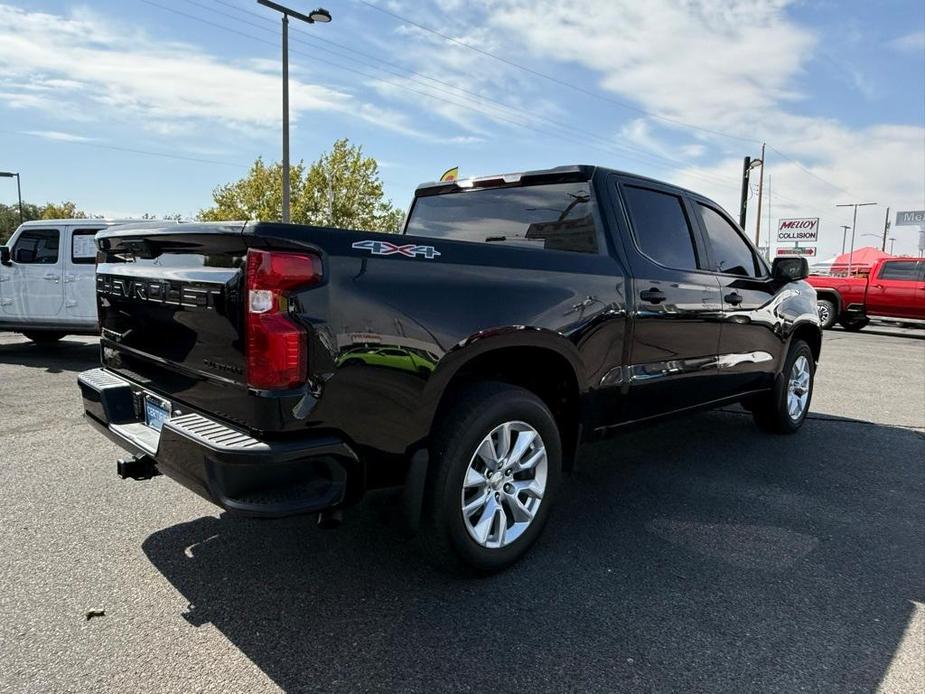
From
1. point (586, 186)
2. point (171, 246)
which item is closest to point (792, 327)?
point (586, 186)

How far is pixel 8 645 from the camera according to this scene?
2.35 m

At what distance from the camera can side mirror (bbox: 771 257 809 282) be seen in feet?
16.3

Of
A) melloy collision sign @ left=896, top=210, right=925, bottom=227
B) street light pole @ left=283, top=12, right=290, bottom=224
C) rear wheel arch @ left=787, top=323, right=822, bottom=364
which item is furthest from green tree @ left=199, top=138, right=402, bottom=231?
melloy collision sign @ left=896, top=210, right=925, bottom=227

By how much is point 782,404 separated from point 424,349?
12.9 feet

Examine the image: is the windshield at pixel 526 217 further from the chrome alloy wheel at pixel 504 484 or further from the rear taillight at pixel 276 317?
the rear taillight at pixel 276 317

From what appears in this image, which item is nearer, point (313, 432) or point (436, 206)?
point (313, 432)

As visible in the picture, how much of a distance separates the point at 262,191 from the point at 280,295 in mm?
34308

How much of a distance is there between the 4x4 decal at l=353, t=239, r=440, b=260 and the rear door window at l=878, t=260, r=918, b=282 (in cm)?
1707

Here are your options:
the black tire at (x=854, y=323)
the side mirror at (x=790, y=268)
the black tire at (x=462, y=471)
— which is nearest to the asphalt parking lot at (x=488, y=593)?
the black tire at (x=462, y=471)

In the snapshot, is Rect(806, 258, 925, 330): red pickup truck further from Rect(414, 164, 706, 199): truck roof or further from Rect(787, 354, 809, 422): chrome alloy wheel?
Rect(414, 164, 706, 199): truck roof

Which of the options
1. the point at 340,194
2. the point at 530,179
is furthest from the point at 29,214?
the point at 530,179

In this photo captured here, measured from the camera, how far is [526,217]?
3721 millimetres

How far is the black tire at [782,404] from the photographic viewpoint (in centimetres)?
528

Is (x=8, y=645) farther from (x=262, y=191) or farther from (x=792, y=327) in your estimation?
(x=262, y=191)
